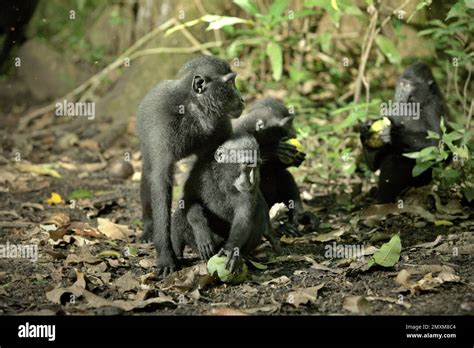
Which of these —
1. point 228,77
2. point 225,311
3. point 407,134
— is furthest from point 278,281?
point 407,134

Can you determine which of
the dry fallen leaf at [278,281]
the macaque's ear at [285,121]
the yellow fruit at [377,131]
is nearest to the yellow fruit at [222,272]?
the dry fallen leaf at [278,281]

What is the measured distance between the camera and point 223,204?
551 cm

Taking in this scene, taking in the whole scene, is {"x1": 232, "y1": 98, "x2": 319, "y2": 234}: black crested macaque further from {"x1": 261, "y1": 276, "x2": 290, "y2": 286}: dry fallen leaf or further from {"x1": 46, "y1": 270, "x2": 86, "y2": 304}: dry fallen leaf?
{"x1": 46, "y1": 270, "x2": 86, "y2": 304}: dry fallen leaf

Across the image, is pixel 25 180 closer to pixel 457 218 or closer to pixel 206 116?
pixel 206 116

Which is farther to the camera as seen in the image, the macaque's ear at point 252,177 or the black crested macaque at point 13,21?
the black crested macaque at point 13,21

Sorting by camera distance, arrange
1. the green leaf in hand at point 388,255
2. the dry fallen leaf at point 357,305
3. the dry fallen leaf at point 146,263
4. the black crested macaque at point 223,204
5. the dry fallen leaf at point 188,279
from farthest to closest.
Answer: the dry fallen leaf at point 146,263, the black crested macaque at point 223,204, the green leaf in hand at point 388,255, the dry fallen leaf at point 188,279, the dry fallen leaf at point 357,305

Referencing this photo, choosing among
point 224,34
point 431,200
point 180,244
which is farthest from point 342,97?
point 180,244

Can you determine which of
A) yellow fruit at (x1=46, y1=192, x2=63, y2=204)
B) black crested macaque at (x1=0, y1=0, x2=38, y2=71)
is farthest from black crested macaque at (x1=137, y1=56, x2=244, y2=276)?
black crested macaque at (x1=0, y1=0, x2=38, y2=71)

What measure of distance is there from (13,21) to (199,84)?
7.47 m

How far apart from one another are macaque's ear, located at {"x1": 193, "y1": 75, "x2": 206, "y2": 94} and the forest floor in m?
1.50

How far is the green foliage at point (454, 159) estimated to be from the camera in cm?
589

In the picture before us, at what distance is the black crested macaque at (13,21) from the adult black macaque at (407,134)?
21.3ft

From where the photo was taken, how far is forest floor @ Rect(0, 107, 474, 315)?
174 inches

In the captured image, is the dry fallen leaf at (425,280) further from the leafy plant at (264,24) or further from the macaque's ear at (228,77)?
the leafy plant at (264,24)
